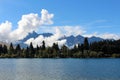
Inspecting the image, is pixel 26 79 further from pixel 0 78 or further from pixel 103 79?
pixel 103 79

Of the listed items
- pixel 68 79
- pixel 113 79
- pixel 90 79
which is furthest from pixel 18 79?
pixel 113 79

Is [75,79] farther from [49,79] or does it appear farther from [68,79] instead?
[49,79]

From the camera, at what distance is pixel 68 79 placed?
9119cm

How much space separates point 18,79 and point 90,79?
22.2 m

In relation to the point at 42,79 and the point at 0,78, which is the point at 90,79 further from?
the point at 0,78

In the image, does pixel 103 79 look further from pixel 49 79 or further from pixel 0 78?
pixel 0 78

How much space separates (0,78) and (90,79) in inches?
1104

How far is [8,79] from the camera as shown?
90562mm

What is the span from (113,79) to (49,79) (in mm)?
19800

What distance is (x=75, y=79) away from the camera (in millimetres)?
91625

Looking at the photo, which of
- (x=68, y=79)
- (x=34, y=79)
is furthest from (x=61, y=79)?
(x=34, y=79)

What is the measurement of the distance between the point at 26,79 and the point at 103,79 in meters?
23.8

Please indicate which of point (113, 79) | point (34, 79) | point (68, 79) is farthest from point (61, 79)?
point (113, 79)

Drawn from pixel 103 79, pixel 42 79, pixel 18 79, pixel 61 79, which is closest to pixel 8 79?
pixel 18 79
